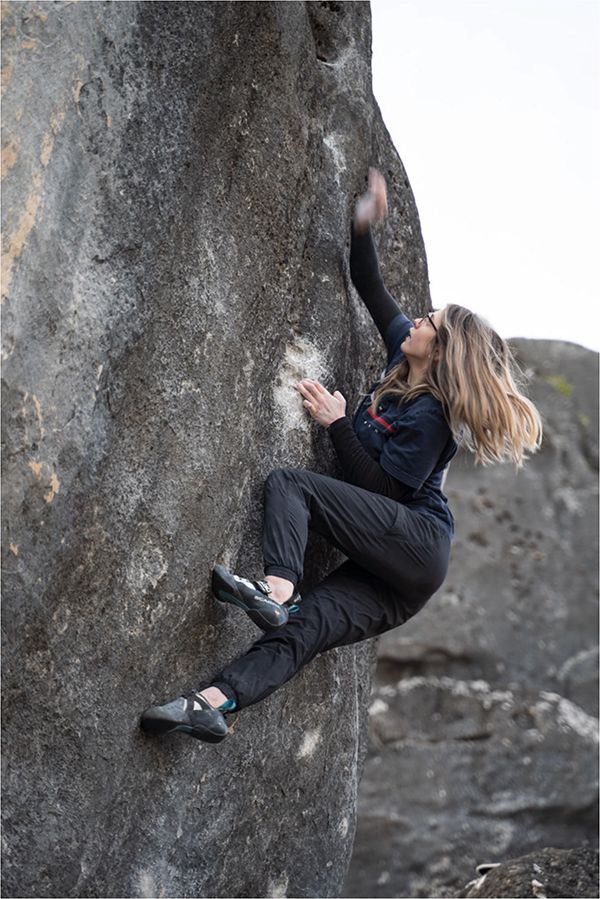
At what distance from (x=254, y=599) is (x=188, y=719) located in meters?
0.44

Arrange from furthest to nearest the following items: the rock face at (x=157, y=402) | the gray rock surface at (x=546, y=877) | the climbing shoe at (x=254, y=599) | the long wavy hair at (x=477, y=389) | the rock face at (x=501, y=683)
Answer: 1. the rock face at (x=501, y=683)
2. the gray rock surface at (x=546, y=877)
3. the long wavy hair at (x=477, y=389)
4. the climbing shoe at (x=254, y=599)
5. the rock face at (x=157, y=402)

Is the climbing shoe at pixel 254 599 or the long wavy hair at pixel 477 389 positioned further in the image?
the long wavy hair at pixel 477 389

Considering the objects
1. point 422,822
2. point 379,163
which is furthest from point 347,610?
point 422,822

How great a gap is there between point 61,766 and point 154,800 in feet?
1.62

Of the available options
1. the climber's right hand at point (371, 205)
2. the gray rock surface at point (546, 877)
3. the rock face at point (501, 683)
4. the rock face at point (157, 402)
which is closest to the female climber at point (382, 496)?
the rock face at point (157, 402)

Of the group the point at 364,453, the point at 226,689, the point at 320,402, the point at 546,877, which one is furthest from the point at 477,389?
the point at 546,877

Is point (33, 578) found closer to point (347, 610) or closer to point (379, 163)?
point (347, 610)

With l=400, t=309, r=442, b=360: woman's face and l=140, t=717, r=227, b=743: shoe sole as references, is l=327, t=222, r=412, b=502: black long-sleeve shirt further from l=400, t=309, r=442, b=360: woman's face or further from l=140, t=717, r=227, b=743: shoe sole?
l=140, t=717, r=227, b=743: shoe sole

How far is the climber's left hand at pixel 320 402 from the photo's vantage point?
4.48 metres

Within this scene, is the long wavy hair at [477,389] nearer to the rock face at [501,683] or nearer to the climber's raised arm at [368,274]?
the climber's raised arm at [368,274]

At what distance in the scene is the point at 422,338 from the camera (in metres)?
4.48

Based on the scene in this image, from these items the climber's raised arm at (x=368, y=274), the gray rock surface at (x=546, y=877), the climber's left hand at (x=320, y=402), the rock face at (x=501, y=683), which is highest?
the climber's raised arm at (x=368, y=274)

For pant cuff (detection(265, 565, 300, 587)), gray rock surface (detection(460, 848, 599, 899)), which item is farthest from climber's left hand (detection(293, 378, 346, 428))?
gray rock surface (detection(460, 848, 599, 899))

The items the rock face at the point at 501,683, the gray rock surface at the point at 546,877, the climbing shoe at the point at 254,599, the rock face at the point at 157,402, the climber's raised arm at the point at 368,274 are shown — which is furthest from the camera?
the rock face at the point at 501,683
